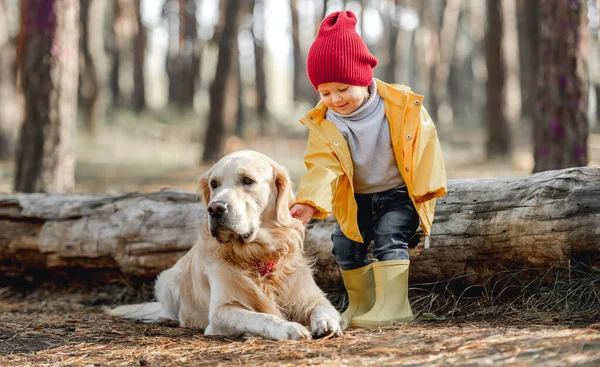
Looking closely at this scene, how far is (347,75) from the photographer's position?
12.9 ft

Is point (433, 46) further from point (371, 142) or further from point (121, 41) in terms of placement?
point (371, 142)

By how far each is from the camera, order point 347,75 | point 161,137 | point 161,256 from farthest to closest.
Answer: point 161,137
point 161,256
point 347,75

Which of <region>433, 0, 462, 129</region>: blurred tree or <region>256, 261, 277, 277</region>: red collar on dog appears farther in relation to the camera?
<region>433, 0, 462, 129</region>: blurred tree

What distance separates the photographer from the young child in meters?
3.94

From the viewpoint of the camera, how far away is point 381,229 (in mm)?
4137

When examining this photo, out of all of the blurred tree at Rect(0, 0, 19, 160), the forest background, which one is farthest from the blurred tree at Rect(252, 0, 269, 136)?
the blurred tree at Rect(0, 0, 19, 160)

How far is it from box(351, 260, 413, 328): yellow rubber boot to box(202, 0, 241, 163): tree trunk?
31.6 feet

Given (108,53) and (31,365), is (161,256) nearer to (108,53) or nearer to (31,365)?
(31,365)

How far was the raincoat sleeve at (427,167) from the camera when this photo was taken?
156 inches

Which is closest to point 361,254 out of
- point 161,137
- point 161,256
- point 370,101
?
point 370,101

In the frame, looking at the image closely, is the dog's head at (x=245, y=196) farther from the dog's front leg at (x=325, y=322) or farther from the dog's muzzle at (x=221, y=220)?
the dog's front leg at (x=325, y=322)

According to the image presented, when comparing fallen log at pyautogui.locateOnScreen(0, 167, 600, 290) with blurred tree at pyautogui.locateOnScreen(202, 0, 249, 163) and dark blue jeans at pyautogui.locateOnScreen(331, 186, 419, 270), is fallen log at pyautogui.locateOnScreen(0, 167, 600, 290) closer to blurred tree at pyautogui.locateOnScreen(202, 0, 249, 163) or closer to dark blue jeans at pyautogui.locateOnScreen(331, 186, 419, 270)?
dark blue jeans at pyautogui.locateOnScreen(331, 186, 419, 270)

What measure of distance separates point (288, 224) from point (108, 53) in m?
30.1

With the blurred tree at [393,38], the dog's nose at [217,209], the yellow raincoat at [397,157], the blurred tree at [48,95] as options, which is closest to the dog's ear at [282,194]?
the yellow raincoat at [397,157]
